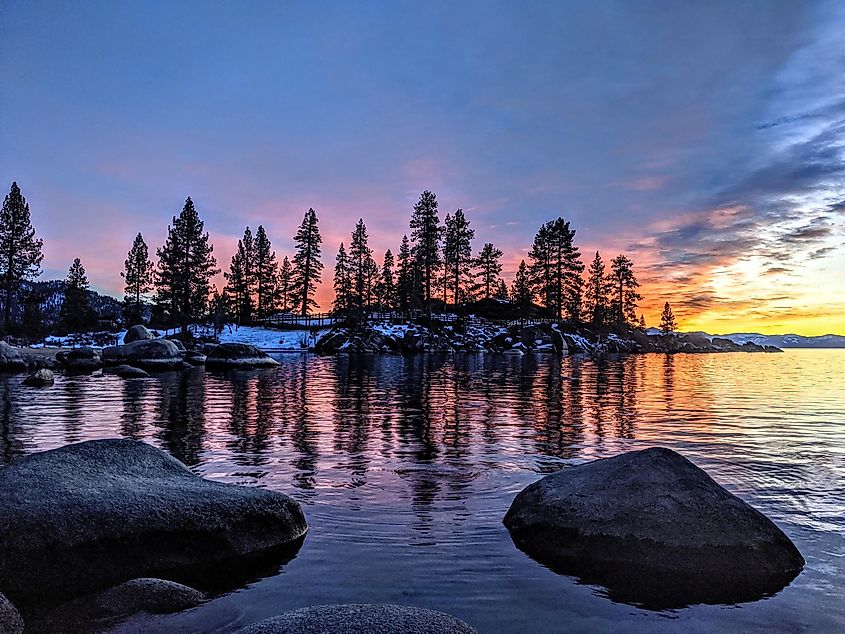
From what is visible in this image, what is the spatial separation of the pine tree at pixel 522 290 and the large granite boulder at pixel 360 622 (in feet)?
320

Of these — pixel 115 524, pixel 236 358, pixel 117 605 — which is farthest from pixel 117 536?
→ pixel 236 358

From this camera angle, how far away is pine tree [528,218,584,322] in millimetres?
95688

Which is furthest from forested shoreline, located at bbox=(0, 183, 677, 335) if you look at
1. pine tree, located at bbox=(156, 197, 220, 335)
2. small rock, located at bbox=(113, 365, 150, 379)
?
small rock, located at bbox=(113, 365, 150, 379)

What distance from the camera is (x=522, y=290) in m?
108

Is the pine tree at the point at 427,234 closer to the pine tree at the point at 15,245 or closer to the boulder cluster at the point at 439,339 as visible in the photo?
the boulder cluster at the point at 439,339

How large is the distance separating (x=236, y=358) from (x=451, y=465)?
1312 inches

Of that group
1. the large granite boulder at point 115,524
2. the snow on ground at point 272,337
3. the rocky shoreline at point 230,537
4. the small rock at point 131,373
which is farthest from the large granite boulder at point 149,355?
the snow on ground at point 272,337

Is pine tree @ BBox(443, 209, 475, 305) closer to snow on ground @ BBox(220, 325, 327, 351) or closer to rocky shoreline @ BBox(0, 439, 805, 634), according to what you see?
snow on ground @ BBox(220, 325, 327, 351)

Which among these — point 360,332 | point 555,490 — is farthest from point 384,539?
point 360,332

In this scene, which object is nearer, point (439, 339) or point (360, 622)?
point (360, 622)

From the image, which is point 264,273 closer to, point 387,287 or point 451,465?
point 387,287

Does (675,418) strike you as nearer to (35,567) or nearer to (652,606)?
(652,606)

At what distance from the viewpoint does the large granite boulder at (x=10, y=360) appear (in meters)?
33.4

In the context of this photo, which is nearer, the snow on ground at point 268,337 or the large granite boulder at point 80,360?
the large granite boulder at point 80,360
